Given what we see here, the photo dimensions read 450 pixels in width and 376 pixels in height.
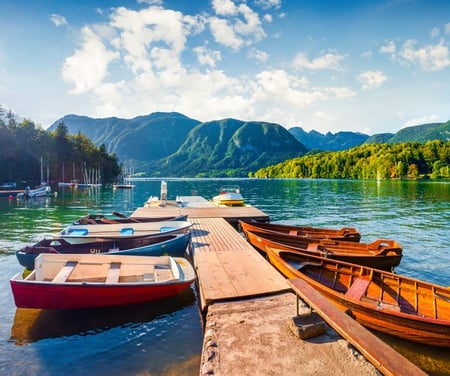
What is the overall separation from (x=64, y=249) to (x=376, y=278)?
11.5 m

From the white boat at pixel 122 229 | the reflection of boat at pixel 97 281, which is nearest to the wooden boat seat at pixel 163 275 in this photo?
the reflection of boat at pixel 97 281

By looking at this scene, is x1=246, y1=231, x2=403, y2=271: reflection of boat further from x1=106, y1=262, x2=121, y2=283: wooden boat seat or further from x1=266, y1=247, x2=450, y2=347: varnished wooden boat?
x1=106, y1=262, x2=121, y2=283: wooden boat seat

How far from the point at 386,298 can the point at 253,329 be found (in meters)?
4.92

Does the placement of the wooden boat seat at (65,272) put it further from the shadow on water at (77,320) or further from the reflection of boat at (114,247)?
the reflection of boat at (114,247)

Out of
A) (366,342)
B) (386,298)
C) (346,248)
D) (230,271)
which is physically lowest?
(386,298)

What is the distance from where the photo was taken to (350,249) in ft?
45.2

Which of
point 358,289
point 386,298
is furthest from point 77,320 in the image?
point 386,298

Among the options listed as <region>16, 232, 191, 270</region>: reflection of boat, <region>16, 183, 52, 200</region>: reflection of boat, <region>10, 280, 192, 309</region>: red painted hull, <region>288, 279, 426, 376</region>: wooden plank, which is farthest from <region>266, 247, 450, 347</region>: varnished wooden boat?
<region>16, 183, 52, 200</region>: reflection of boat

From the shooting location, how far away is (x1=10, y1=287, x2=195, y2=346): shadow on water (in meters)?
8.38

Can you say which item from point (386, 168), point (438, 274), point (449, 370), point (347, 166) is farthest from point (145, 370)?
point (347, 166)

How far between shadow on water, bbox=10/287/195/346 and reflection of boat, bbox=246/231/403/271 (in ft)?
18.6

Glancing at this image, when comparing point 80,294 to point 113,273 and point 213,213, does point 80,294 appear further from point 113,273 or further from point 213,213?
point 213,213

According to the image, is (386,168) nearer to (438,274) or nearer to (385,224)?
(385,224)

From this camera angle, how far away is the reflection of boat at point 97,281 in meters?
8.44
